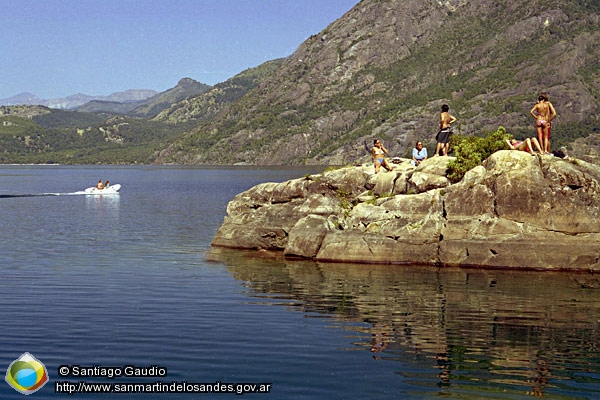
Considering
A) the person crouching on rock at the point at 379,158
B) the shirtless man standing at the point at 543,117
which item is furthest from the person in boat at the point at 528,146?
the person crouching on rock at the point at 379,158

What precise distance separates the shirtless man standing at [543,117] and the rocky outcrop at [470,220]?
4.65 feet

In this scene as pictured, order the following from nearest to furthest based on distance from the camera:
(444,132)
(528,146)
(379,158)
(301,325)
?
(301,325) → (528,146) → (444,132) → (379,158)

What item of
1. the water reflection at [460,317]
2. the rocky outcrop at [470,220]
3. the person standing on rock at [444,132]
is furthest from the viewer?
the person standing on rock at [444,132]

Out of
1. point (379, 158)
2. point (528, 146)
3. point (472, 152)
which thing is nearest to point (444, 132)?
point (472, 152)

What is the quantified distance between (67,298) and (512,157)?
82.3ft

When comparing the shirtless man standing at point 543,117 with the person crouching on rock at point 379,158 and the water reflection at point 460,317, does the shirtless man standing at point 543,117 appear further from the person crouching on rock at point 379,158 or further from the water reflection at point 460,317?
the person crouching on rock at point 379,158

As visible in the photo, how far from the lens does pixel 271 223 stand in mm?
42406

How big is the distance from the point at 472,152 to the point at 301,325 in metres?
21.3

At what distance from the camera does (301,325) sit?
75.2ft

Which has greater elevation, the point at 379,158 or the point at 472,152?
the point at 472,152

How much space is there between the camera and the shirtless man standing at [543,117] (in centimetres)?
3631

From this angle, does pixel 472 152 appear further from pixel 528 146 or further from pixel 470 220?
pixel 470 220

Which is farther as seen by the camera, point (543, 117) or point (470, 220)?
point (543, 117)

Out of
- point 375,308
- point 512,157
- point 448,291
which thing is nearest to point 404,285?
Answer: point 448,291
